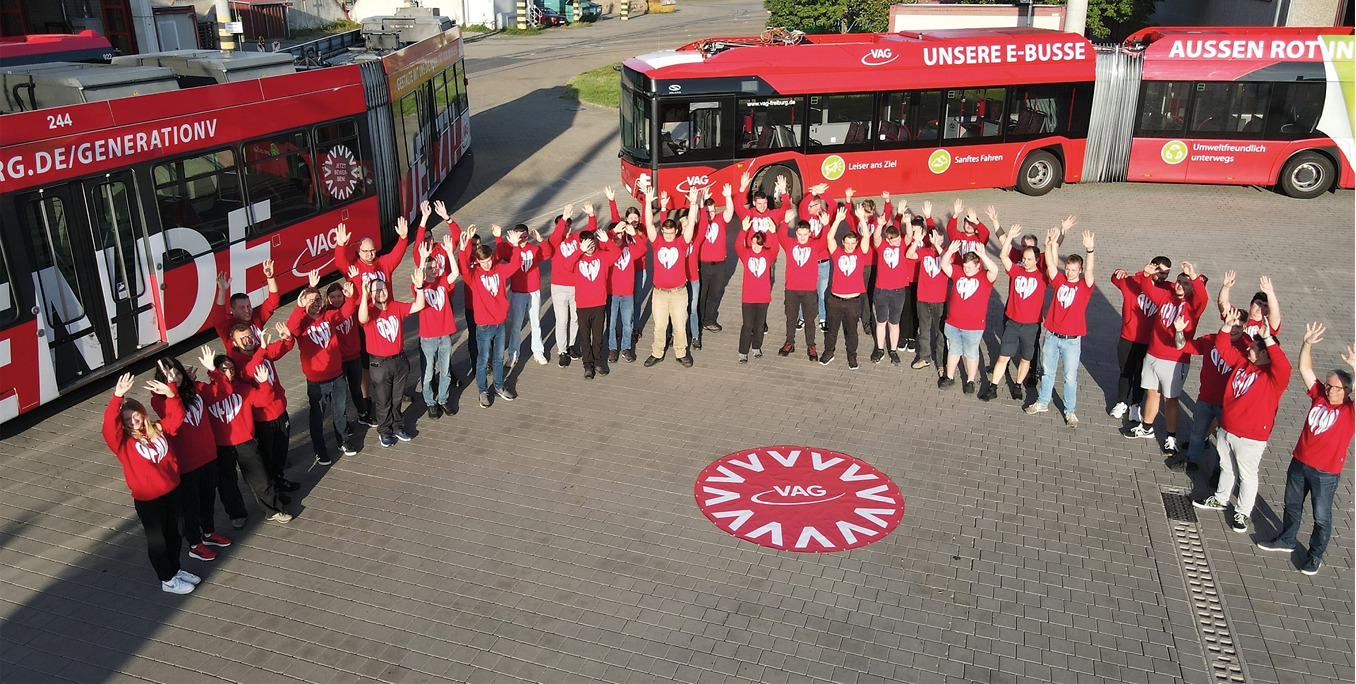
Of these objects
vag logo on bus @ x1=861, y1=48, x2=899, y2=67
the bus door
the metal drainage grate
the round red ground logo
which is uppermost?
vag logo on bus @ x1=861, y1=48, x2=899, y2=67

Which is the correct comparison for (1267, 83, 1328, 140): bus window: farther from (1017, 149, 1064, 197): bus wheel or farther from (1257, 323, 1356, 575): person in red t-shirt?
(1257, 323, 1356, 575): person in red t-shirt

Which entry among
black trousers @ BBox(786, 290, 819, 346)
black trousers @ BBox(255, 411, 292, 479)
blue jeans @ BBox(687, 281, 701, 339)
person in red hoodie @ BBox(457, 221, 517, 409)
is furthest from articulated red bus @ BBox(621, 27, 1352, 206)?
black trousers @ BBox(255, 411, 292, 479)

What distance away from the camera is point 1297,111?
Answer: 58.4 feet

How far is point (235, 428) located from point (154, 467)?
2.67 feet

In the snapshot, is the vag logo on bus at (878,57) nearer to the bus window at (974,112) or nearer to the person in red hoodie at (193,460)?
the bus window at (974,112)

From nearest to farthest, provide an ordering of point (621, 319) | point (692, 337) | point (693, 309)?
Result: 1. point (621, 319)
2. point (693, 309)
3. point (692, 337)

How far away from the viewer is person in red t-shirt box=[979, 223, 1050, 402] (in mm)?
9242

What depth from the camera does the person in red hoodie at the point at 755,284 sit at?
34.4 ft

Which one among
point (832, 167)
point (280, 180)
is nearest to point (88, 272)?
point (280, 180)

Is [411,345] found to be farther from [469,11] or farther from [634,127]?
[469,11]

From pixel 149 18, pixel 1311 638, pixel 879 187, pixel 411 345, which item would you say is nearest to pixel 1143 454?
pixel 1311 638

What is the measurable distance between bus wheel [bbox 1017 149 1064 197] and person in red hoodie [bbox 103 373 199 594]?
51.6 feet

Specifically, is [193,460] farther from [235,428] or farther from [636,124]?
[636,124]

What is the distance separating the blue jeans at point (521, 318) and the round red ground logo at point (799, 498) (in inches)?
115
